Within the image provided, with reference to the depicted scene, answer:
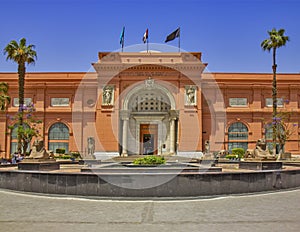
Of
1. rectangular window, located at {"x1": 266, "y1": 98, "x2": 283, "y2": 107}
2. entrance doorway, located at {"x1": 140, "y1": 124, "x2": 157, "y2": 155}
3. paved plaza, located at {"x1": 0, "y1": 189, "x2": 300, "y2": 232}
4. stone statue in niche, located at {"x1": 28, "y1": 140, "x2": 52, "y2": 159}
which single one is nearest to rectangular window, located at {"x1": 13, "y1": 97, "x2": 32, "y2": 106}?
entrance doorway, located at {"x1": 140, "y1": 124, "x2": 157, "y2": 155}

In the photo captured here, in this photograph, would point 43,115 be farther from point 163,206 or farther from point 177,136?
point 163,206

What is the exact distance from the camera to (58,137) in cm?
3400

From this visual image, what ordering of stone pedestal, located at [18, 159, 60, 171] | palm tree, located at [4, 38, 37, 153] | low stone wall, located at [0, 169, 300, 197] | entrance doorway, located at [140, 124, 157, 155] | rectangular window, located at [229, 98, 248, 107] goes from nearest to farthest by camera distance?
1. low stone wall, located at [0, 169, 300, 197]
2. stone pedestal, located at [18, 159, 60, 171]
3. palm tree, located at [4, 38, 37, 153]
4. rectangular window, located at [229, 98, 248, 107]
5. entrance doorway, located at [140, 124, 157, 155]

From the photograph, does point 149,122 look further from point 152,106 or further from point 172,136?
point 172,136

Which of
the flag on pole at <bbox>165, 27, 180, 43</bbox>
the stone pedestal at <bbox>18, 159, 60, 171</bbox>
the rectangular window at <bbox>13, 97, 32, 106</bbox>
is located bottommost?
the stone pedestal at <bbox>18, 159, 60, 171</bbox>

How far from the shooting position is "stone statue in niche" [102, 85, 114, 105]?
3172 centimetres

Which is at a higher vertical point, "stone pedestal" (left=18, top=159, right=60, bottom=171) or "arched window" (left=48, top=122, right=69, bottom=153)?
"arched window" (left=48, top=122, right=69, bottom=153)

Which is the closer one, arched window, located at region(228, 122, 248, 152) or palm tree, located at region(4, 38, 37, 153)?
palm tree, located at region(4, 38, 37, 153)

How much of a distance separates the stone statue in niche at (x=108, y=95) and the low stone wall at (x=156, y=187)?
68.7 ft

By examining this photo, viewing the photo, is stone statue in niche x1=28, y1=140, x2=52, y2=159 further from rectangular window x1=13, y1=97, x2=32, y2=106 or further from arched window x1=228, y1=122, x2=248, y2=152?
arched window x1=228, y1=122, x2=248, y2=152

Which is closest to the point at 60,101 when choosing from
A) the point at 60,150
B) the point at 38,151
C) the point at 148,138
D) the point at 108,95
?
the point at 60,150

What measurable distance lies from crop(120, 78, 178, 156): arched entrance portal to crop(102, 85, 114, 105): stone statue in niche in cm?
130

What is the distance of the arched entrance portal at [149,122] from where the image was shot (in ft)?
105

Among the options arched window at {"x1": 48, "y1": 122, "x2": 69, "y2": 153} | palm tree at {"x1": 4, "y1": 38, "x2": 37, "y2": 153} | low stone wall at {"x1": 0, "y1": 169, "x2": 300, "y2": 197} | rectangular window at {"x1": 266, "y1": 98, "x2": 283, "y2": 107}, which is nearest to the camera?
low stone wall at {"x1": 0, "y1": 169, "x2": 300, "y2": 197}
